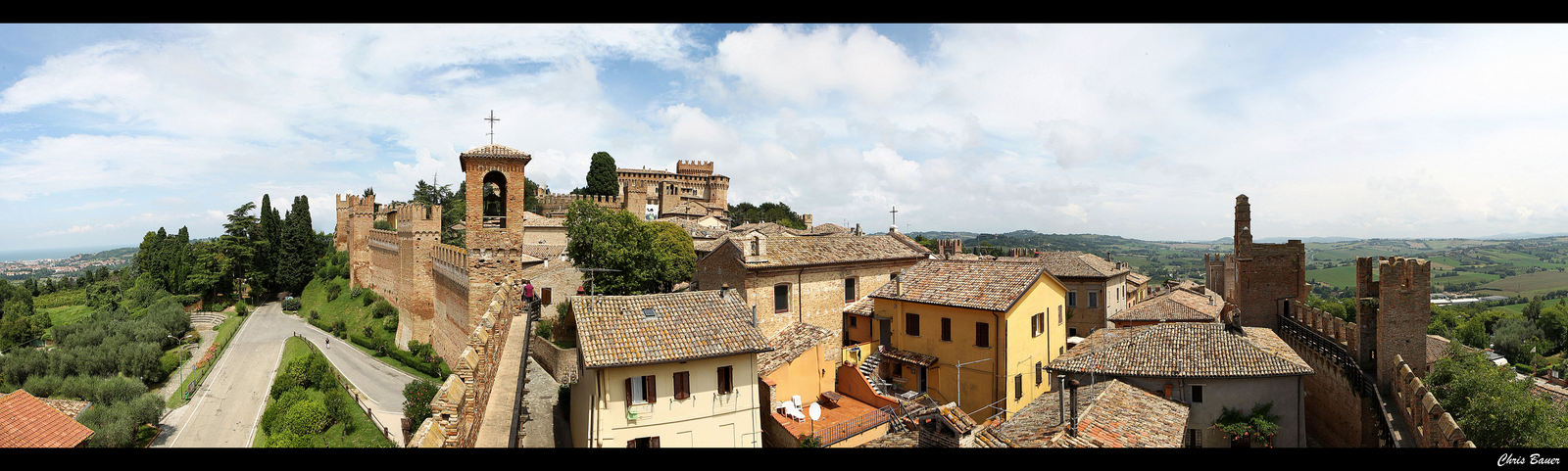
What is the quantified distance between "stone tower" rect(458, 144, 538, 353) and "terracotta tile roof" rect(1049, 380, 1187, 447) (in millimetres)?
16346

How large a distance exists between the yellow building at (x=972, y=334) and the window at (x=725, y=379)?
688 centimetres

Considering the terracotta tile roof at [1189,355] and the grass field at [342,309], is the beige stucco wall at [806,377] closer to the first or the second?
the terracotta tile roof at [1189,355]

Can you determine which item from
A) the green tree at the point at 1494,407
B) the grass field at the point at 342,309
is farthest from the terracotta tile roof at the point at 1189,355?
the grass field at the point at 342,309

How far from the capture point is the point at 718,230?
52.1 metres

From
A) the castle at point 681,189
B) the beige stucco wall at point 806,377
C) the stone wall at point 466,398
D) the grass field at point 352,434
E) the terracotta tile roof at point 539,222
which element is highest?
the castle at point 681,189

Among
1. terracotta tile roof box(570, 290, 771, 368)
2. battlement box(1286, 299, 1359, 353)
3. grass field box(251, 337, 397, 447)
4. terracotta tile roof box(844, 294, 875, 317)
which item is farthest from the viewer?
grass field box(251, 337, 397, 447)

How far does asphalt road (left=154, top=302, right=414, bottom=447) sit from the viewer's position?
2688cm

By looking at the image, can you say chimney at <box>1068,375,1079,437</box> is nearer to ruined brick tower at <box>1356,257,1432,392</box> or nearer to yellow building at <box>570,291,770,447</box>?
yellow building at <box>570,291,770,447</box>

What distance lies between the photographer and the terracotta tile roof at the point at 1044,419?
1119 centimetres

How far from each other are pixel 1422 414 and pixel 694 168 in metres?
76.5

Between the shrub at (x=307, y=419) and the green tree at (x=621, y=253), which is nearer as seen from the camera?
the shrub at (x=307, y=419)

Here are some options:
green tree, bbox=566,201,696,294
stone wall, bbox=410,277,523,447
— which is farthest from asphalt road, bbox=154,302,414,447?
stone wall, bbox=410,277,523,447

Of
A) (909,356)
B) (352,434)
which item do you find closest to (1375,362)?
(909,356)
